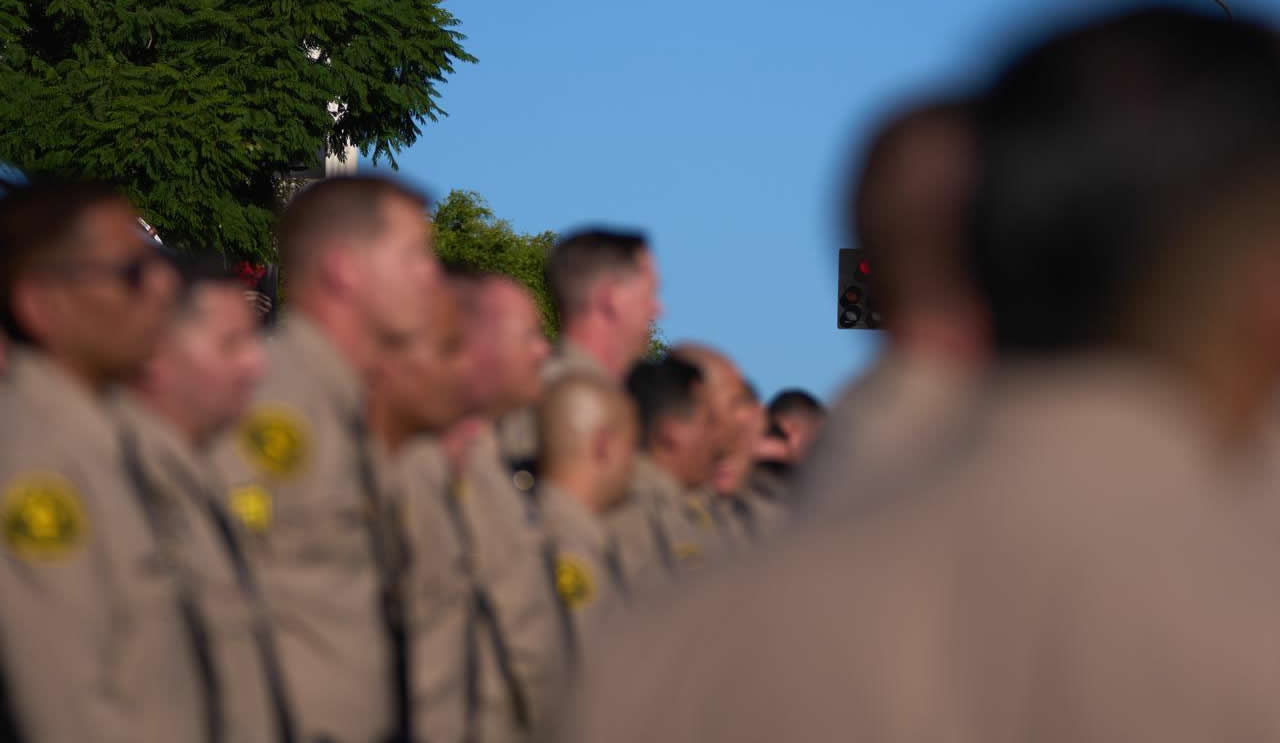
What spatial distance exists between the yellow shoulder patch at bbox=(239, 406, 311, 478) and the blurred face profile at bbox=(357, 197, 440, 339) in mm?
379

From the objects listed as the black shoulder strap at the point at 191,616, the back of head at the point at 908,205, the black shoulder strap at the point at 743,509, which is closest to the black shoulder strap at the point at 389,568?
the black shoulder strap at the point at 191,616

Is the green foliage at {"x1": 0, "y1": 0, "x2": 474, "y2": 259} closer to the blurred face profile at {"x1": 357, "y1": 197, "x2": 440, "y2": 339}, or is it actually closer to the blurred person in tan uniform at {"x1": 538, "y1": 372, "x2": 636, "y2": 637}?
the blurred person in tan uniform at {"x1": 538, "y1": 372, "x2": 636, "y2": 637}

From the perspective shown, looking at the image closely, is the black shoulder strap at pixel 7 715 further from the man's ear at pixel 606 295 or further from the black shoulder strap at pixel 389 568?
the man's ear at pixel 606 295

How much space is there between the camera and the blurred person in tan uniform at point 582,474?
6801 millimetres

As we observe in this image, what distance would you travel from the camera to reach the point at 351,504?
17.9ft

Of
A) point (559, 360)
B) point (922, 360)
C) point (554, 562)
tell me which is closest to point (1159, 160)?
point (922, 360)

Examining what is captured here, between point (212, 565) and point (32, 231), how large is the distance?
813mm

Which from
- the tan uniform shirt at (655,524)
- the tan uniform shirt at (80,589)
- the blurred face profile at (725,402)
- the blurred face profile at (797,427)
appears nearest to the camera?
the tan uniform shirt at (80,589)

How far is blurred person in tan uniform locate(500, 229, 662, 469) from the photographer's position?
26.1 ft

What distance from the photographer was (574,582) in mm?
6871

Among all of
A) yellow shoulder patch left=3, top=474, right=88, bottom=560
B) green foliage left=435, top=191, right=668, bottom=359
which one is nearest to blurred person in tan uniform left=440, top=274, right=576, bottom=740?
yellow shoulder patch left=3, top=474, right=88, bottom=560

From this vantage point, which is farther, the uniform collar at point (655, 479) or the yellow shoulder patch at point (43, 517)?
the uniform collar at point (655, 479)

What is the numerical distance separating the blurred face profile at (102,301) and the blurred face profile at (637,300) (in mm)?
3305

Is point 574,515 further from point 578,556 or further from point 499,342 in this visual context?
point 499,342
